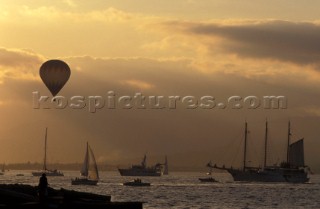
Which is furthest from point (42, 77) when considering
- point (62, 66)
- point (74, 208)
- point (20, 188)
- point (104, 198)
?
point (74, 208)

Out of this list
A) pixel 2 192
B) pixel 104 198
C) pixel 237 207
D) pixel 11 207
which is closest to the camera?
pixel 11 207

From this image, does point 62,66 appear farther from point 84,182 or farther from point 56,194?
point 84,182

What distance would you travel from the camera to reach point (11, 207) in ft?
154

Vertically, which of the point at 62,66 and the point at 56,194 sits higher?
the point at 62,66

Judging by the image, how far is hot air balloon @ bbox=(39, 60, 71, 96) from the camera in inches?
3659

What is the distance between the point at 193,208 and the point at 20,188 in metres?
42.4

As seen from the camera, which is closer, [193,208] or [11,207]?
[11,207]

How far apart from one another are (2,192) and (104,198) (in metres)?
9.01

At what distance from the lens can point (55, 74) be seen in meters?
93.9

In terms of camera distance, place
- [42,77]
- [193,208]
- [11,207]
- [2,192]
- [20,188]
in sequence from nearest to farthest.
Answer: [11,207], [2,192], [20,188], [42,77], [193,208]

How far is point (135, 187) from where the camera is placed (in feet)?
614

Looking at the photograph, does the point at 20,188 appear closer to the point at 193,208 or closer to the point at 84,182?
the point at 193,208

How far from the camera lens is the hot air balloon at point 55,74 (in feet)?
305

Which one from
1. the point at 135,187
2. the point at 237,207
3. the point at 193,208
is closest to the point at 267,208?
the point at 237,207
